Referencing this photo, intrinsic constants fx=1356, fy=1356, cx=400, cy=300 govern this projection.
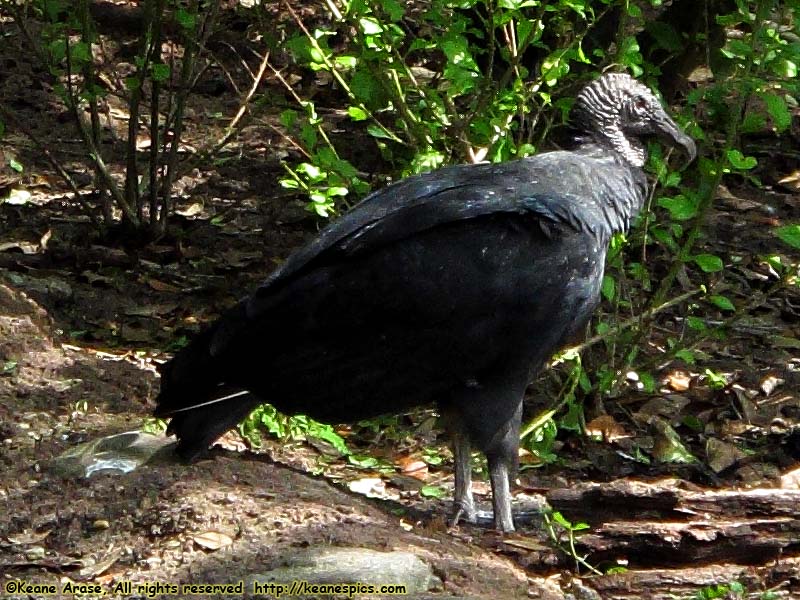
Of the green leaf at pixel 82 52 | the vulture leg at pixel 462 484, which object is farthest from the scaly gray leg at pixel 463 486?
the green leaf at pixel 82 52

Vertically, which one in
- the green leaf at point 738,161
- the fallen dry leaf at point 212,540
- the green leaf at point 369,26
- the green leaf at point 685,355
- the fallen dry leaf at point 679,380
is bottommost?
the fallen dry leaf at point 679,380

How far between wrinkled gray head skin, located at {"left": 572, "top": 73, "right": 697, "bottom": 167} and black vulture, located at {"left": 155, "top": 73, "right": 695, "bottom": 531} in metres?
0.52

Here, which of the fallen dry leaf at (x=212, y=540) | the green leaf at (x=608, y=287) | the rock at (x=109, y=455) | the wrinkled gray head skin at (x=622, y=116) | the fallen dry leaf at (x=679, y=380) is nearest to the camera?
the fallen dry leaf at (x=212, y=540)

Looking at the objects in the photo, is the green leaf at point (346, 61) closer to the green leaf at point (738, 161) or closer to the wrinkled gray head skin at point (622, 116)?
the wrinkled gray head skin at point (622, 116)

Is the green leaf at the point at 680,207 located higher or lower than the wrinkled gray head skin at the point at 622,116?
lower

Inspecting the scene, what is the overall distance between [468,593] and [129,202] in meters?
4.32

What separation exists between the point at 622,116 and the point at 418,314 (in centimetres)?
137

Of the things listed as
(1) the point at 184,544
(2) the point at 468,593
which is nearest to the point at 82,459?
(1) the point at 184,544

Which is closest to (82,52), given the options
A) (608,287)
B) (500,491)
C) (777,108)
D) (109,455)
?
(109,455)

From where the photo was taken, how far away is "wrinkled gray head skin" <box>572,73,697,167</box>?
18.0ft

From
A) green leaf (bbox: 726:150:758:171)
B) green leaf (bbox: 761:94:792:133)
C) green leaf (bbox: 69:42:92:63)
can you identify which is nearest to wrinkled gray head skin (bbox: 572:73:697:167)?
green leaf (bbox: 726:150:758:171)

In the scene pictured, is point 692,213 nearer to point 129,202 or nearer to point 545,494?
point 545,494

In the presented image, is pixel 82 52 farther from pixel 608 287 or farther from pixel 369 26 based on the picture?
pixel 608 287

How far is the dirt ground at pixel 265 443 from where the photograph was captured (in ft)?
14.6
